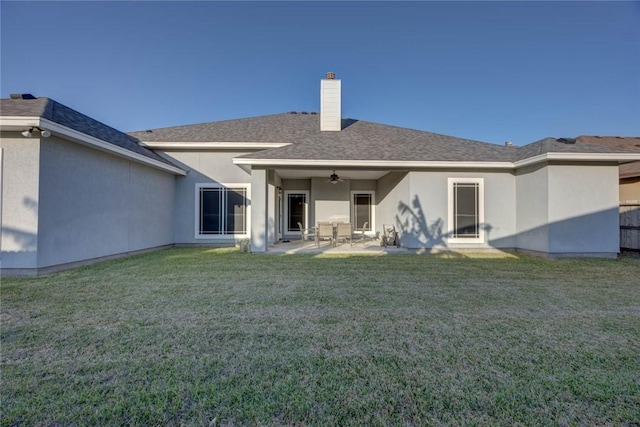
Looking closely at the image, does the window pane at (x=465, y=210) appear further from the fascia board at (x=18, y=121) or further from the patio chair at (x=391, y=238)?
the fascia board at (x=18, y=121)

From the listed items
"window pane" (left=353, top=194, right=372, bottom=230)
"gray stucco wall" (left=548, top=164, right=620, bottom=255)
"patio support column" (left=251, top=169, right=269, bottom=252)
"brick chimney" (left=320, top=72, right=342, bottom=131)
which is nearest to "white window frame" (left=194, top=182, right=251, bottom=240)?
"patio support column" (left=251, top=169, right=269, bottom=252)

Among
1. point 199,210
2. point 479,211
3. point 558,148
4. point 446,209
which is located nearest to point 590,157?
point 558,148

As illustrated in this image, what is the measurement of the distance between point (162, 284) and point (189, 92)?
15.1 m

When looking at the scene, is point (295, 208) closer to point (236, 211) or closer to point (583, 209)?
point (236, 211)

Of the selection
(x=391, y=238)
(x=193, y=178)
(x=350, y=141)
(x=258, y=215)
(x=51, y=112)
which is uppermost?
(x=350, y=141)

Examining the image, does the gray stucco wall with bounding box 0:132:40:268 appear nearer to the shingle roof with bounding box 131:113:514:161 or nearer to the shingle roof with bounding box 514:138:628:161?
the shingle roof with bounding box 131:113:514:161

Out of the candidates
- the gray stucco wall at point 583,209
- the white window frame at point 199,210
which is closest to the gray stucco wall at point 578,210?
the gray stucco wall at point 583,209

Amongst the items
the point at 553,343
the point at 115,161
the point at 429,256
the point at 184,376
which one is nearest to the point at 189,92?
the point at 115,161

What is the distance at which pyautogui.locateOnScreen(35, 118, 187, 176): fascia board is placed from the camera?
6105 mm

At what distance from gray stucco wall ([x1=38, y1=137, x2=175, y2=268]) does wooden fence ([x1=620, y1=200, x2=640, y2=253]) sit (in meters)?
15.9

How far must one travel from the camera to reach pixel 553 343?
3.20 m

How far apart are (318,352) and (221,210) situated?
9.83 meters

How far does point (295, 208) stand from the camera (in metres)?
14.2

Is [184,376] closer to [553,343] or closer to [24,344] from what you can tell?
[24,344]
